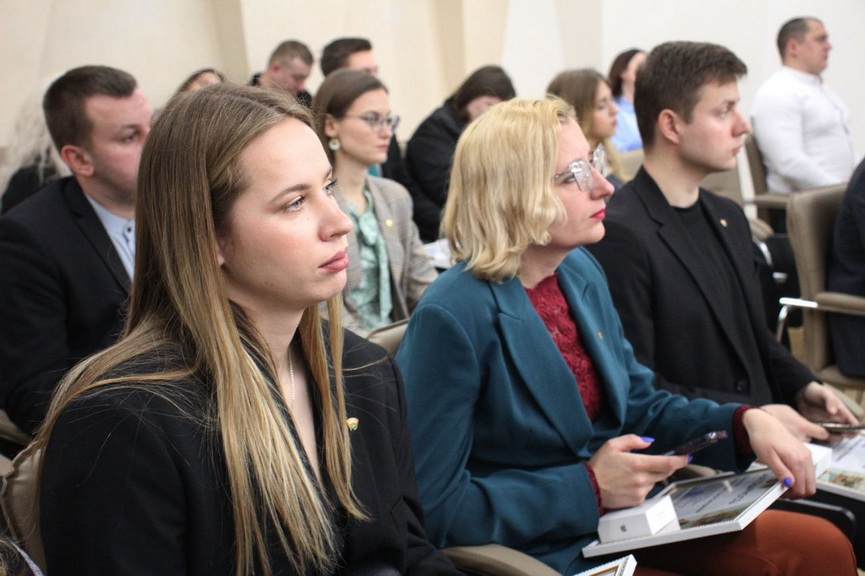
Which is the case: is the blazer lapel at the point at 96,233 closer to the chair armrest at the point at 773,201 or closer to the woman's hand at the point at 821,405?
the woman's hand at the point at 821,405

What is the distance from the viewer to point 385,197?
366cm

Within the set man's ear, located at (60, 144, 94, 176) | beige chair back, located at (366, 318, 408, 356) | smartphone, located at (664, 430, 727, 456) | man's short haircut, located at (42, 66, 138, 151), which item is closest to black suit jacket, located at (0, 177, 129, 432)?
man's ear, located at (60, 144, 94, 176)

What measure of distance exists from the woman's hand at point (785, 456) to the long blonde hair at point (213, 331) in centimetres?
100

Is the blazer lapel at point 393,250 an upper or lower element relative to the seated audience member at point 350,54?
lower

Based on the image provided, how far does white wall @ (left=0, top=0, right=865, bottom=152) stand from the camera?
517cm

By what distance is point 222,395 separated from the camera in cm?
127

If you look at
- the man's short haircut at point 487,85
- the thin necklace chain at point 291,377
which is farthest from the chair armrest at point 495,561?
the man's short haircut at point 487,85

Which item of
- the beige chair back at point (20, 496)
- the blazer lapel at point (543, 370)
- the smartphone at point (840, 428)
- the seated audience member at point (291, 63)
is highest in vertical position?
the seated audience member at point (291, 63)

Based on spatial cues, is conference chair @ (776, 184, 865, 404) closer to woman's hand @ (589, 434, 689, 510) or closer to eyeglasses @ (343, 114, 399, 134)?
eyeglasses @ (343, 114, 399, 134)

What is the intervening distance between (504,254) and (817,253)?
6.62 ft

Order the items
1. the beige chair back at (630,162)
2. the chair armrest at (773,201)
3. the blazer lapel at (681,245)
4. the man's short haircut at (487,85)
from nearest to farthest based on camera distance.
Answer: the blazer lapel at (681,245) < the beige chair back at (630,162) < the chair armrest at (773,201) < the man's short haircut at (487,85)

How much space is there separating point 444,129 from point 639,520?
3.83 metres

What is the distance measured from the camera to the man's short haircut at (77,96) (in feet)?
8.91

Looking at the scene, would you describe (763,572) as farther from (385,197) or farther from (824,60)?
(824,60)
